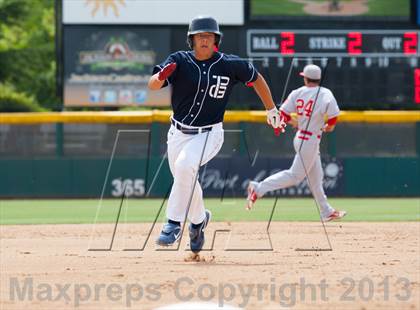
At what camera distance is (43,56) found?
115 ft

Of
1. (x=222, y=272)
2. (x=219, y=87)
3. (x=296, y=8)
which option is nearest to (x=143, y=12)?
(x=296, y=8)

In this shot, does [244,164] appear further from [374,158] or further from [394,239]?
[394,239]

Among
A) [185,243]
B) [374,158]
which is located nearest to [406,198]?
[374,158]

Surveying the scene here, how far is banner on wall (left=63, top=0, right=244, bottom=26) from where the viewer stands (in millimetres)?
17312

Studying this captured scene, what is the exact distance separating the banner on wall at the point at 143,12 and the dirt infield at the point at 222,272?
8.75 meters

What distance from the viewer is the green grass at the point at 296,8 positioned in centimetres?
1734

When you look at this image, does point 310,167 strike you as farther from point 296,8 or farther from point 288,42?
point 296,8

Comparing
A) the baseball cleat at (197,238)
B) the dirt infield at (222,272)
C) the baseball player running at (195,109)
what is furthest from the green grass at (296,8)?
the baseball cleat at (197,238)

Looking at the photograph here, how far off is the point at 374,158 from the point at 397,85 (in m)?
1.50

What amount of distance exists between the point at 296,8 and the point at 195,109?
35.8ft

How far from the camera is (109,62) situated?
17.5 m

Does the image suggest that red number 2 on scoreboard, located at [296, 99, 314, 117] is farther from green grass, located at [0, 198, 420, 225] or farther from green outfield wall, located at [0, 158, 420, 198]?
green outfield wall, located at [0, 158, 420, 198]

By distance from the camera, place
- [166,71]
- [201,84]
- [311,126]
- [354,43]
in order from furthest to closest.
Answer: [354,43], [311,126], [201,84], [166,71]

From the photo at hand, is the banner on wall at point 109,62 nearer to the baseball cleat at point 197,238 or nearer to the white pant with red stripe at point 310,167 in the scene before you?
the white pant with red stripe at point 310,167
